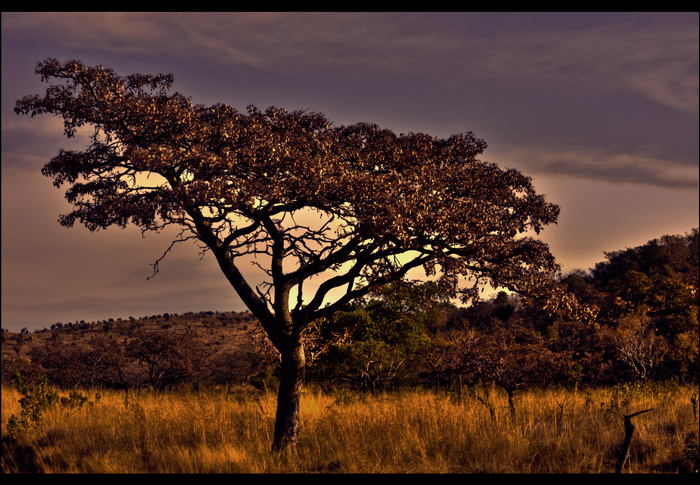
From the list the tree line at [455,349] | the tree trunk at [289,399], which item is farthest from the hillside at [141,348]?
the tree trunk at [289,399]

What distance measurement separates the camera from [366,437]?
38.4 feet

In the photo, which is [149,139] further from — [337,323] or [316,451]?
[337,323]

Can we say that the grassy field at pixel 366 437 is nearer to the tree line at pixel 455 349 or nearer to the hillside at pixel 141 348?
the tree line at pixel 455 349

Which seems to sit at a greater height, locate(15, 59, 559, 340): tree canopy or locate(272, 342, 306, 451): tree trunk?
locate(15, 59, 559, 340): tree canopy

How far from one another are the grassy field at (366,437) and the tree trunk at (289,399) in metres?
0.32

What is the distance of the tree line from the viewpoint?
24484 mm

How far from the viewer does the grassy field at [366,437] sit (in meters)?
10.1

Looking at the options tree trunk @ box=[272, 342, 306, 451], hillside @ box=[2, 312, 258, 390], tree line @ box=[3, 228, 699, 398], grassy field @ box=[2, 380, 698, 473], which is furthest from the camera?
hillside @ box=[2, 312, 258, 390]

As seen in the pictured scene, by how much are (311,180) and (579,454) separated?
6498 mm

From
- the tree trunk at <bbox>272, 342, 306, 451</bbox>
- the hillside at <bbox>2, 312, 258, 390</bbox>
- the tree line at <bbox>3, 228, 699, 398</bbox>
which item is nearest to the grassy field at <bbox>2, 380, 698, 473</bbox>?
the tree trunk at <bbox>272, 342, 306, 451</bbox>

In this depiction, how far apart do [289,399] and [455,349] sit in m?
20.0

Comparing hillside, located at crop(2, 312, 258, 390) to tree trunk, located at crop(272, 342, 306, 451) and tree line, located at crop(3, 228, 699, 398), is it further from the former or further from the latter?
tree trunk, located at crop(272, 342, 306, 451)

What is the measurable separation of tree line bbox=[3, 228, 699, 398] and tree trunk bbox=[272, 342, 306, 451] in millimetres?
2723

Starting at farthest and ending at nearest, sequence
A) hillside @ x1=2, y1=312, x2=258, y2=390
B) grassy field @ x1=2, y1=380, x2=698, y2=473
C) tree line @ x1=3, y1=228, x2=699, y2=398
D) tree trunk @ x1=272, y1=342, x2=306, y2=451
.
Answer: hillside @ x1=2, y1=312, x2=258, y2=390 < tree line @ x1=3, y1=228, x2=699, y2=398 < tree trunk @ x1=272, y1=342, x2=306, y2=451 < grassy field @ x1=2, y1=380, x2=698, y2=473
